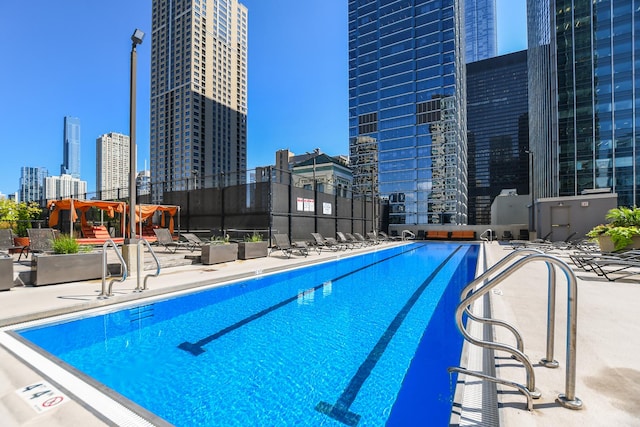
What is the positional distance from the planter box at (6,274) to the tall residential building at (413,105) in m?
43.5

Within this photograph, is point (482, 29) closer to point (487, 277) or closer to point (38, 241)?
point (38, 241)

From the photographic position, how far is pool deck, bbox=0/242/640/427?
2027 mm

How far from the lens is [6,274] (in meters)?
5.68

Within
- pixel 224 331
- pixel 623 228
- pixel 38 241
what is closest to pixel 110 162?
pixel 38 241

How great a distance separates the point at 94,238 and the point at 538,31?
7831 centimetres

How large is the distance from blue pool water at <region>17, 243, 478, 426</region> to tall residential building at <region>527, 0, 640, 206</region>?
47.9 m

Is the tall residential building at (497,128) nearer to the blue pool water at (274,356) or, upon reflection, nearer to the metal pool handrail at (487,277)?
the blue pool water at (274,356)

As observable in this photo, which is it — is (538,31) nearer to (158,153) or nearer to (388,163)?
(388,163)

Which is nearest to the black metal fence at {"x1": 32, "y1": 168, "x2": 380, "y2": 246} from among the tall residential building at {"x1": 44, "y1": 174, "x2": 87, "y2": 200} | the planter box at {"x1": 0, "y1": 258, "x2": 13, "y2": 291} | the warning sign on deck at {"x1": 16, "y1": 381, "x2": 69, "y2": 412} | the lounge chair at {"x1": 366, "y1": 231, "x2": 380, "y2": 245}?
the lounge chair at {"x1": 366, "y1": 231, "x2": 380, "y2": 245}

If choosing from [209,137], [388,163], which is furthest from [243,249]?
[209,137]

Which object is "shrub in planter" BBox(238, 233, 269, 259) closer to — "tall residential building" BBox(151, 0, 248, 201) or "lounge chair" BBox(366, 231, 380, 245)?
"lounge chair" BBox(366, 231, 380, 245)

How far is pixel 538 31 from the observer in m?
55.7

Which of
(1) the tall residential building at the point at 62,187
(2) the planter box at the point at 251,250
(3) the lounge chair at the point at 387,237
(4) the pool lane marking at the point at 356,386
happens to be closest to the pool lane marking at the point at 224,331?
(4) the pool lane marking at the point at 356,386

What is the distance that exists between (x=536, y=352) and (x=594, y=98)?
55.7 meters
